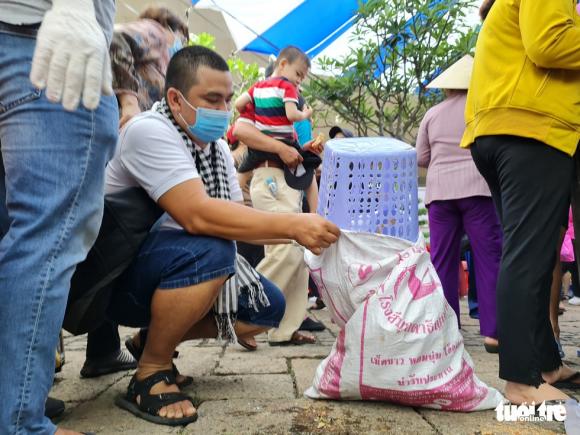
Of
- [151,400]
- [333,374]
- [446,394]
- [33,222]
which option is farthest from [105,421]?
[446,394]

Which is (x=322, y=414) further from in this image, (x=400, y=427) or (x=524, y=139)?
(x=524, y=139)

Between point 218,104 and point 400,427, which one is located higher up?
point 218,104

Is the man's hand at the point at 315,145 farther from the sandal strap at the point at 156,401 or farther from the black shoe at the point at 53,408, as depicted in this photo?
the black shoe at the point at 53,408

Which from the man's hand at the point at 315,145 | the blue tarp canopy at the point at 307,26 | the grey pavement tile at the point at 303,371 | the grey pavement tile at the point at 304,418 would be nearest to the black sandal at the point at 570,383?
the grey pavement tile at the point at 304,418

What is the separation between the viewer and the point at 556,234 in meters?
2.05

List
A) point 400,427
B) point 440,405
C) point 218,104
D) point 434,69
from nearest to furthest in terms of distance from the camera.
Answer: point 400,427
point 440,405
point 218,104
point 434,69

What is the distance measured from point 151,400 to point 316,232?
79cm

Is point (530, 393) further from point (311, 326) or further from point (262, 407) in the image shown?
point (311, 326)

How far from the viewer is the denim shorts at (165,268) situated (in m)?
2.02

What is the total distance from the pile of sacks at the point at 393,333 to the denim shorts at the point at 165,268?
0.38 metres

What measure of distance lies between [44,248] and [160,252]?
70 centimetres

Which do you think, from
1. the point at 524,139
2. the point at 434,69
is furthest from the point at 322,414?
the point at 434,69

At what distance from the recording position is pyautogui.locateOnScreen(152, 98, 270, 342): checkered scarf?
2.24 m

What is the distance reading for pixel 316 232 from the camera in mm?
1947
